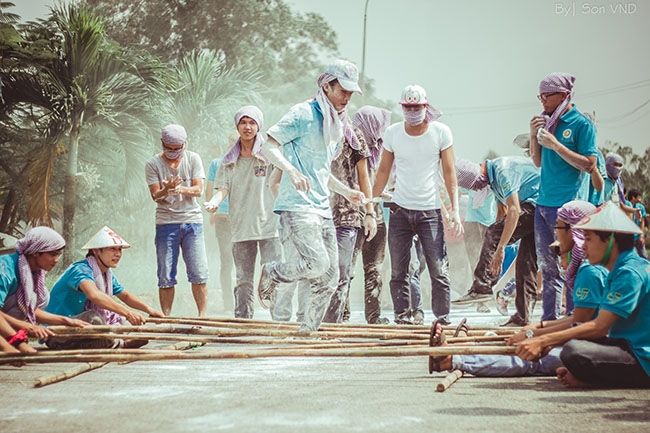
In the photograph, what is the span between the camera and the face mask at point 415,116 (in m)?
6.95

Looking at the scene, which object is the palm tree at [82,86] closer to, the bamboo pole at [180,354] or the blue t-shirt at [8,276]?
the blue t-shirt at [8,276]

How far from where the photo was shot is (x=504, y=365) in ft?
15.0

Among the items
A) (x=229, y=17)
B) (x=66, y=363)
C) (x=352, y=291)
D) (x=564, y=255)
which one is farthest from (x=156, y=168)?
(x=229, y=17)

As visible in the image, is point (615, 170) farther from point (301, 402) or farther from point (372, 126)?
point (301, 402)

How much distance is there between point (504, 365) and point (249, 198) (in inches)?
140

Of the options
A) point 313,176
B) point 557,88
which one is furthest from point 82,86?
point 557,88

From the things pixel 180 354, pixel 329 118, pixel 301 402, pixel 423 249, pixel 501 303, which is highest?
pixel 329 118

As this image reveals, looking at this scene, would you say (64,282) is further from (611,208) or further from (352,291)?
(352,291)

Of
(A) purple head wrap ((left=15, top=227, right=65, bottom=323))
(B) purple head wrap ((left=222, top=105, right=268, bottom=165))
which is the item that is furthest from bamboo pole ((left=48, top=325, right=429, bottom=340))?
(B) purple head wrap ((left=222, top=105, right=268, bottom=165))

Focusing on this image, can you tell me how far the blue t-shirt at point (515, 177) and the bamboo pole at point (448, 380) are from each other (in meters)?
3.13

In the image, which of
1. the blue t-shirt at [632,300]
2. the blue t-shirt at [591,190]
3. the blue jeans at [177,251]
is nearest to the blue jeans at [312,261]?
the blue jeans at [177,251]

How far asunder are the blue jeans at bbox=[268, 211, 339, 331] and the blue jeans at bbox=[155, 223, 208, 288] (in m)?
1.70

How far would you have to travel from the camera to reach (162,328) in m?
5.73

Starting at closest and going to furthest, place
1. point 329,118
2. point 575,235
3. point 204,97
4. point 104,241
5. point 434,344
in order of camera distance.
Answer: point 434,344 < point 575,235 < point 329,118 < point 104,241 < point 204,97
